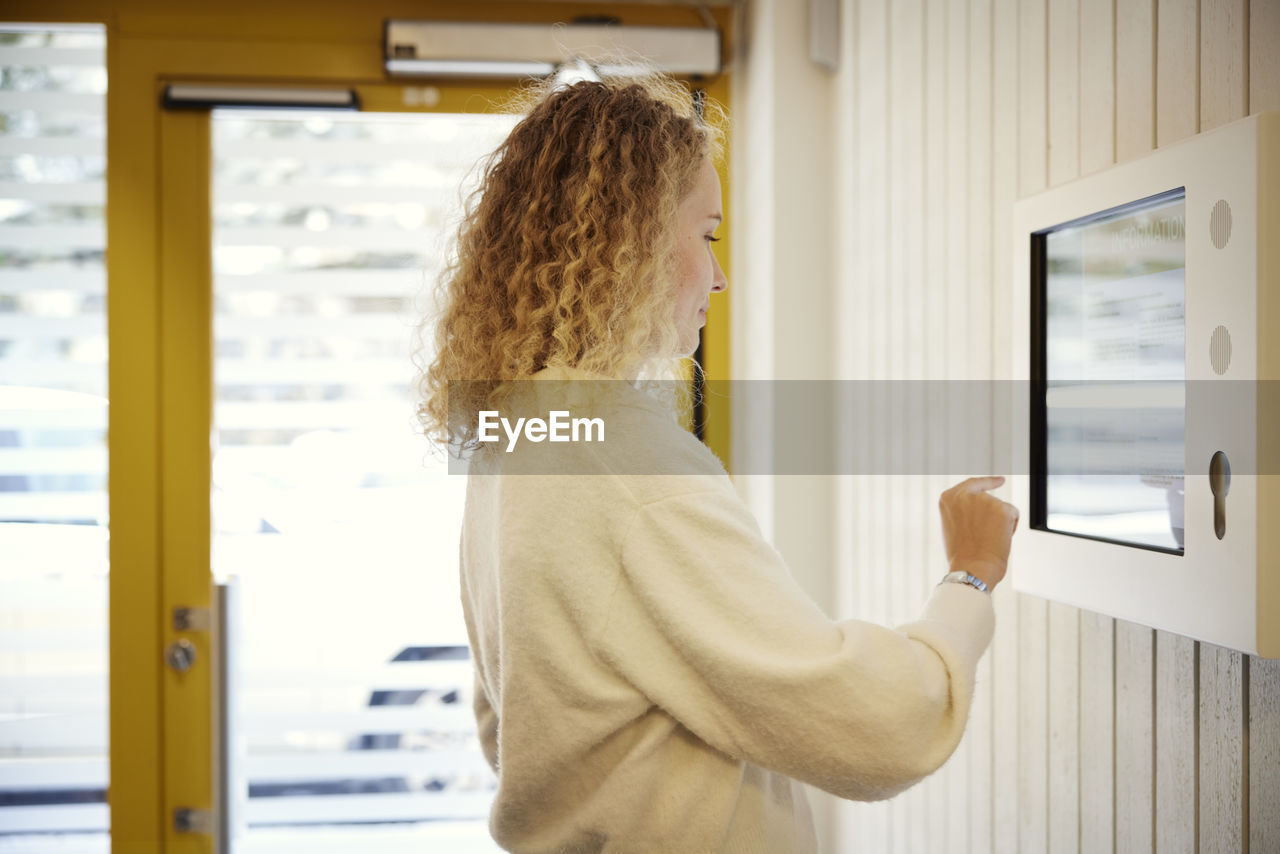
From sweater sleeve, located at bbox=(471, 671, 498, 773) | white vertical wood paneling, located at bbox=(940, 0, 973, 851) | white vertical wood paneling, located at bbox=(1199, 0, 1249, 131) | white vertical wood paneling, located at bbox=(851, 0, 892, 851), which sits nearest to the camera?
white vertical wood paneling, located at bbox=(1199, 0, 1249, 131)

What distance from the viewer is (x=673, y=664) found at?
30.0 inches

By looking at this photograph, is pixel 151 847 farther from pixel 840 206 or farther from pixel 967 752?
pixel 840 206

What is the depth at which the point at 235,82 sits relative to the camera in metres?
1.98

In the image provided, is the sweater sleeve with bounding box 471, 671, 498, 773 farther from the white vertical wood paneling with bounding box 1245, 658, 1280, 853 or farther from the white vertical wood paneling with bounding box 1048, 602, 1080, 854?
the white vertical wood paneling with bounding box 1245, 658, 1280, 853

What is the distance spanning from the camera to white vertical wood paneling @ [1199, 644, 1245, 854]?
0.73m

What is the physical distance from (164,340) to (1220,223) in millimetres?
1939

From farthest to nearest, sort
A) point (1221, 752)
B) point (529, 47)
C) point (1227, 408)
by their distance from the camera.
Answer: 1. point (529, 47)
2. point (1221, 752)
3. point (1227, 408)

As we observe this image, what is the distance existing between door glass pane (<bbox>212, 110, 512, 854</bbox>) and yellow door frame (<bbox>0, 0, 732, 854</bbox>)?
0.06 m

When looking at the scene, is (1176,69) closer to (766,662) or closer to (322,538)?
(766,662)

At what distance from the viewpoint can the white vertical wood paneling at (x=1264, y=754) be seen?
70 cm

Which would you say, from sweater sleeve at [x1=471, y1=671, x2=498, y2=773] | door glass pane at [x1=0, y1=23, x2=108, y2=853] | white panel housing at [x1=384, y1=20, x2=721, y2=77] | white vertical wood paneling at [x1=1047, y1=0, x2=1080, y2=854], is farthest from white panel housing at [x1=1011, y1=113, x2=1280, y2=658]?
door glass pane at [x1=0, y1=23, x2=108, y2=853]

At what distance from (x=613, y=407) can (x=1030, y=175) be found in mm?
590

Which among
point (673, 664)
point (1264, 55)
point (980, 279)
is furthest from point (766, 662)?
point (980, 279)

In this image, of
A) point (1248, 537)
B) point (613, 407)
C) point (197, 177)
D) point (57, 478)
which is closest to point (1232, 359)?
point (1248, 537)
